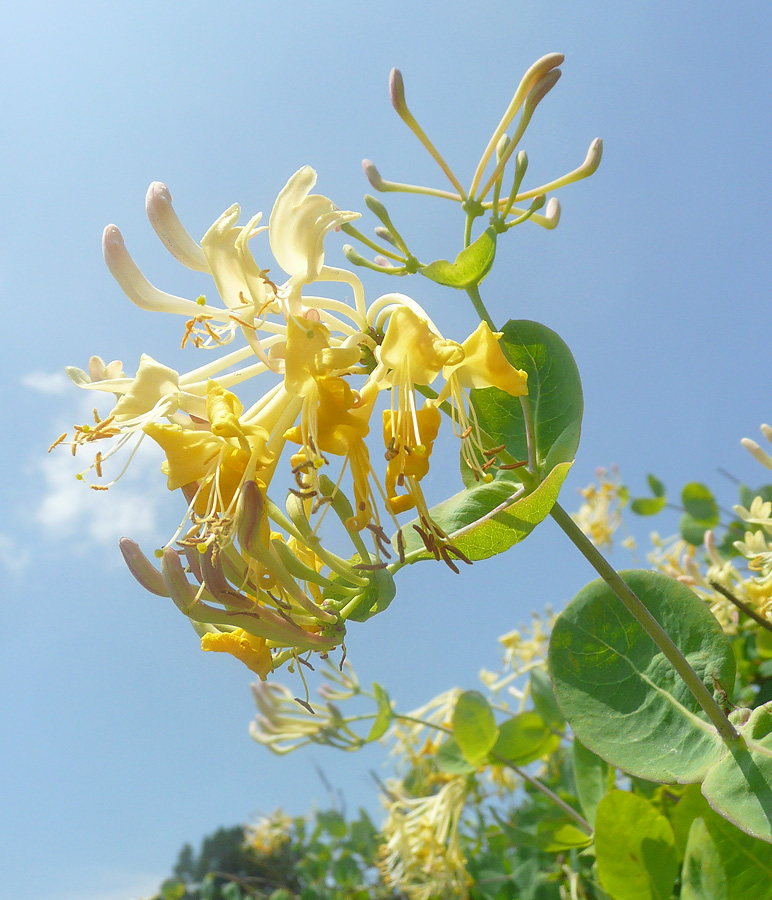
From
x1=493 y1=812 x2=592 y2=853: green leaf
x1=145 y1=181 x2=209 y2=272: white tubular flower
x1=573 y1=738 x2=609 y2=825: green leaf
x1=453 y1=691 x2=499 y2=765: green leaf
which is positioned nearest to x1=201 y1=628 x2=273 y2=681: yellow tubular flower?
x1=145 y1=181 x2=209 y2=272: white tubular flower

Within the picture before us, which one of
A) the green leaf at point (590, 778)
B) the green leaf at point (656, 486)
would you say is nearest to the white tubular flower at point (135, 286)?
the green leaf at point (590, 778)

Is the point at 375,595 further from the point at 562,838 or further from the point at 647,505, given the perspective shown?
the point at 647,505

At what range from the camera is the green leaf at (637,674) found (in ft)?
3.20

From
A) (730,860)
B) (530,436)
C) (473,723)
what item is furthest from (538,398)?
(473,723)

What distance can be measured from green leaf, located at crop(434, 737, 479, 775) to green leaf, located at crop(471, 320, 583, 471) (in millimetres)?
1387

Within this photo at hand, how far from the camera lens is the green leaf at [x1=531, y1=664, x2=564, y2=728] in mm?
2035

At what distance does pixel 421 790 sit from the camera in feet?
8.59

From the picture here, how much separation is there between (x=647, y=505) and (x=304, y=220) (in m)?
2.54

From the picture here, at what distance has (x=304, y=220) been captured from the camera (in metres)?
0.76

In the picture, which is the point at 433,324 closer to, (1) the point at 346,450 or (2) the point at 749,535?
(1) the point at 346,450

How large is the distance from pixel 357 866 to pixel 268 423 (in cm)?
315

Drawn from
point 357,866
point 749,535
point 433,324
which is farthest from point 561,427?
point 357,866

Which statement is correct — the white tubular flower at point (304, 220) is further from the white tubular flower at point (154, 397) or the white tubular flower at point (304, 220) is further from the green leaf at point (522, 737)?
the green leaf at point (522, 737)

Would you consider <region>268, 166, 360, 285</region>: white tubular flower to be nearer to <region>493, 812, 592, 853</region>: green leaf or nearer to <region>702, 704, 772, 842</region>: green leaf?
<region>702, 704, 772, 842</region>: green leaf
